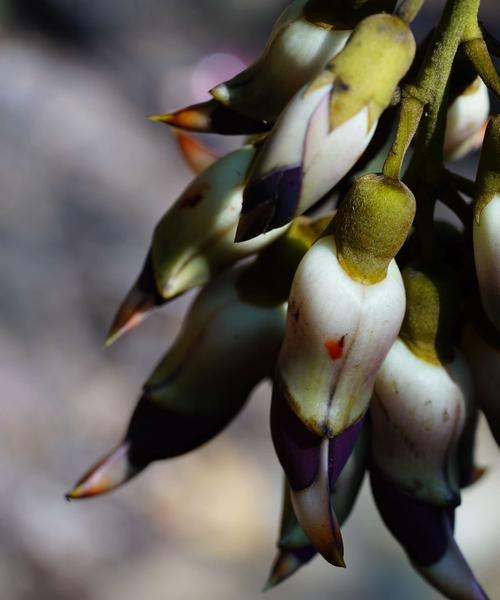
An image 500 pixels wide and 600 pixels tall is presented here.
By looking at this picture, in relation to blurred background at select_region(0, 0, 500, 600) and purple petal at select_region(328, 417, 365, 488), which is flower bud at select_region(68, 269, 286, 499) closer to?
purple petal at select_region(328, 417, 365, 488)

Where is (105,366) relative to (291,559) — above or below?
below

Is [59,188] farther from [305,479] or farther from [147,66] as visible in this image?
[305,479]

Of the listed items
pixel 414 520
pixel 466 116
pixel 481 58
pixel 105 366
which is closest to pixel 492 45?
pixel 481 58

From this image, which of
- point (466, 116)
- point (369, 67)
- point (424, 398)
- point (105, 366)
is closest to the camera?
point (369, 67)

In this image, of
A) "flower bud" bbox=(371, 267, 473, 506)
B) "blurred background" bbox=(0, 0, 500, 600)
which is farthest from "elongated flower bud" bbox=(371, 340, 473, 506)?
"blurred background" bbox=(0, 0, 500, 600)

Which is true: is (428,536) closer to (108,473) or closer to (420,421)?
(420,421)

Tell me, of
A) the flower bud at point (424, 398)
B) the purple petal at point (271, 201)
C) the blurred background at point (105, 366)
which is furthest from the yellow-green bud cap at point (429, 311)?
the blurred background at point (105, 366)

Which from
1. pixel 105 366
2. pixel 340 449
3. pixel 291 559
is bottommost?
pixel 105 366

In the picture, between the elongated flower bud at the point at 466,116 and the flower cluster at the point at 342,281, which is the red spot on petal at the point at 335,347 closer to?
the flower cluster at the point at 342,281

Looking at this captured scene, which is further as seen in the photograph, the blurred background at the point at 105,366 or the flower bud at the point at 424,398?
the blurred background at the point at 105,366
